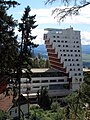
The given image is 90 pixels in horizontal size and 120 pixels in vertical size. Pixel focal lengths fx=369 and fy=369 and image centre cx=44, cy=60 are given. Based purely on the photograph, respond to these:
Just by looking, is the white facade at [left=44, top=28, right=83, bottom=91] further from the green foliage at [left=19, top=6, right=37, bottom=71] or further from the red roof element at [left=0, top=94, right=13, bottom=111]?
the green foliage at [left=19, top=6, right=37, bottom=71]

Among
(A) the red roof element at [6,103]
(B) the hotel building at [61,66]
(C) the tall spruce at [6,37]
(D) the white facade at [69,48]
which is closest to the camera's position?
(C) the tall spruce at [6,37]

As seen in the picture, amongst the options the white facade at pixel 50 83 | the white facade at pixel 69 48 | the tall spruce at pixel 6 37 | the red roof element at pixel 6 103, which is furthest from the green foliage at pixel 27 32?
the white facade at pixel 69 48

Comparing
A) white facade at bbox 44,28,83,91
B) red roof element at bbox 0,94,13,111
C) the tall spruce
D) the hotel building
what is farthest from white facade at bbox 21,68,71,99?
the tall spruce

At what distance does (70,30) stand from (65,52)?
517 cm

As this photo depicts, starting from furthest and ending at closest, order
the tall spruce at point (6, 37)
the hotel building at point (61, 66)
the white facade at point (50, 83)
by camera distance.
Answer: the hotel building at point (61, 66), the white facade at point (50, 83), the tall spruce at point (6, 37)

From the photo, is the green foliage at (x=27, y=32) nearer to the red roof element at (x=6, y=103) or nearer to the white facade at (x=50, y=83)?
the red roof element at (x=6, y=103)

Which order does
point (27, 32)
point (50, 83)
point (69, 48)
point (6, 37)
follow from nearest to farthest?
point (6, 37) < point (27, 32) < point (50, 83) < point (69, 48)

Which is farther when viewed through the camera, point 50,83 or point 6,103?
point 50,83

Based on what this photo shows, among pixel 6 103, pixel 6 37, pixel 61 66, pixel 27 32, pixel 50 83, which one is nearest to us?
pixel 6 37

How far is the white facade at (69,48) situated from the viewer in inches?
3270

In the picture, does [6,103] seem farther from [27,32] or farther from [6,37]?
[6,37]

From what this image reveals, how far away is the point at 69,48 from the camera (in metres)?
86.1

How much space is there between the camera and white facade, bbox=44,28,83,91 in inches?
3270

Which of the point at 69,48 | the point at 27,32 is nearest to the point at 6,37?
the point at 27,32
